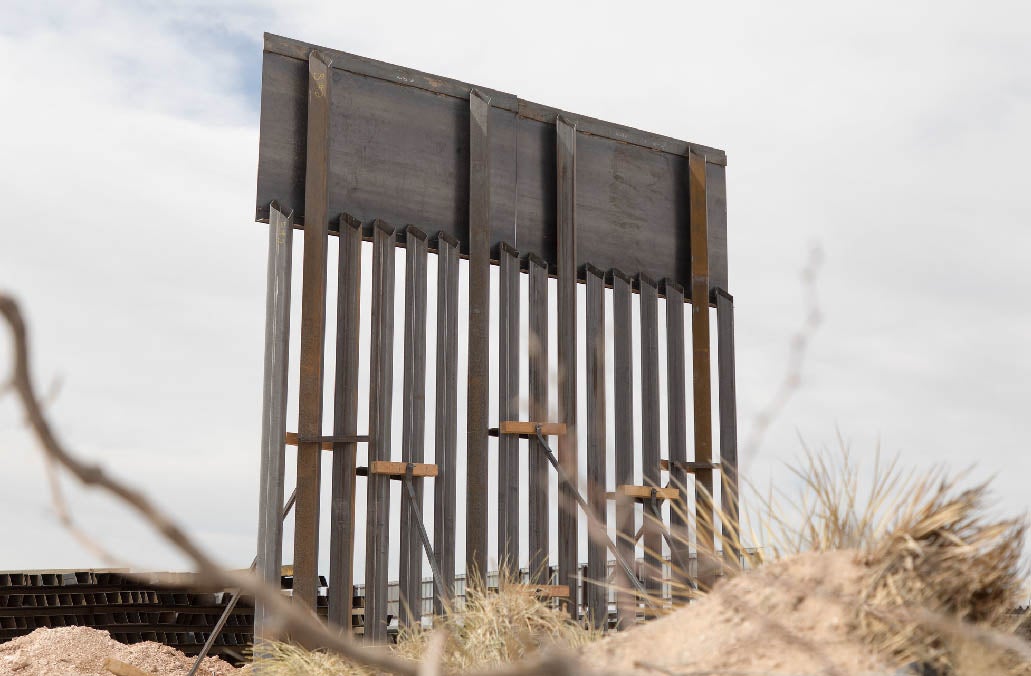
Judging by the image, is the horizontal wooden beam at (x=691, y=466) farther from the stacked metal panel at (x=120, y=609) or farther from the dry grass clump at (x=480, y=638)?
the stacked metal panel at (x=120, y=609)

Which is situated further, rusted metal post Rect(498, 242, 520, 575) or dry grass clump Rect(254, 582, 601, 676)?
rusted metal post Rect(498, 242, 520, 575)

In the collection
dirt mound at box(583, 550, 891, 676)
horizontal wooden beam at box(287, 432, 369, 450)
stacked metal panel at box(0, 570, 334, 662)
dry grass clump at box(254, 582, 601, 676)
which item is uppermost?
horizontal wooden beam at box(287, 432, 369, 450)

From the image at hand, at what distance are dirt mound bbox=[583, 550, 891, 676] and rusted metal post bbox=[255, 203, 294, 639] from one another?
12.9 feet

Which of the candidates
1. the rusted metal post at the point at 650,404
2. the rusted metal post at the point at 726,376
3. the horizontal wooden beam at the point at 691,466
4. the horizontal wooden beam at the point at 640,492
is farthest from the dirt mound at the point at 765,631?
the rusted metal post at the point at 726,376

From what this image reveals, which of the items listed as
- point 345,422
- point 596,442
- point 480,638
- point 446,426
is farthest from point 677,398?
point 480,638

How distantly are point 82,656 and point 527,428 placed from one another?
4303mm

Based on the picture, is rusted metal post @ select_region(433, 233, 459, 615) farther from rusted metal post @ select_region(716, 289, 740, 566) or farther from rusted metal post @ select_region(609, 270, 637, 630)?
rusted metal post @ select_region(716, 289, 740, 566)

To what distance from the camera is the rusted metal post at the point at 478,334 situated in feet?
25.6

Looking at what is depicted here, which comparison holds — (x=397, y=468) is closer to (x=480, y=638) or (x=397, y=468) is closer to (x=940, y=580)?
(x=480, y=638)

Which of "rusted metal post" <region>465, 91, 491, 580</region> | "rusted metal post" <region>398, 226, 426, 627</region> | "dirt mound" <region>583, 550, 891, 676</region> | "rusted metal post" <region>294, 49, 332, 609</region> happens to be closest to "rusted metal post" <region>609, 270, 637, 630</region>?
"rusted metal post" <region>465, 91, 491, 580</region>

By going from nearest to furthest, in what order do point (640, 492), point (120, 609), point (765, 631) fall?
1. point (765, 631)
2. point (640, 492)
3. point (120, 609)

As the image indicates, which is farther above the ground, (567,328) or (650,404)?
(567,328)

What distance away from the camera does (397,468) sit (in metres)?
7.45

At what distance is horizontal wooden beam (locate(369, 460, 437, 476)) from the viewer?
7406mm
